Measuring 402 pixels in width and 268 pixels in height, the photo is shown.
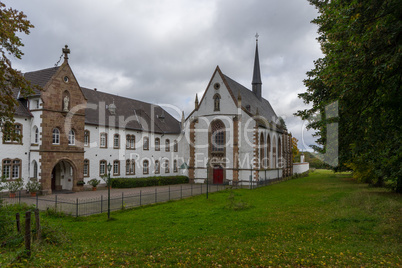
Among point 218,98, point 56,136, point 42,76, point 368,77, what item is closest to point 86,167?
point 56,136

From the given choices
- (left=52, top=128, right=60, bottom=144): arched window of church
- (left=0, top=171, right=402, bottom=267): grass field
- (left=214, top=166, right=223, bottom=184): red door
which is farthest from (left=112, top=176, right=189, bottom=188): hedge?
(left=0, top=171, right=402, bottom=267): grass field

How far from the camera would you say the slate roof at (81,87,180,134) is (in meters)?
33.1

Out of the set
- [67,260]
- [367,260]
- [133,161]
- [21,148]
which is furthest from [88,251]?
[133,161]

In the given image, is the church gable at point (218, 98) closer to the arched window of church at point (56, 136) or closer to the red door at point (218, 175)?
the red door at point (218, 175)

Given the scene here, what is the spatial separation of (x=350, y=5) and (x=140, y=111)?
111 feet

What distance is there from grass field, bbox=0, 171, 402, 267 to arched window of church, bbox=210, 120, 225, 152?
66.2 feet

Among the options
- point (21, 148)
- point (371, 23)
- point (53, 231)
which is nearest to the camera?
point (371, 23)

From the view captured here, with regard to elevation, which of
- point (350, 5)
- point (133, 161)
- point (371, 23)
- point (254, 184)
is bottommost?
point (254, 184)

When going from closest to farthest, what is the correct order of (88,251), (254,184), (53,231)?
(88,251) → (53,231) → (254,184)

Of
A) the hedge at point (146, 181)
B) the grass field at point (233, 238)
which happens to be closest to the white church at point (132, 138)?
the hedge at point (146, 181)

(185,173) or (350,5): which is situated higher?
(350,5)

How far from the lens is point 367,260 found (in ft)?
27.5

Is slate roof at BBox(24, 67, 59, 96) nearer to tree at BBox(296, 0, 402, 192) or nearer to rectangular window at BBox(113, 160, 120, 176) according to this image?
rectangular window at BBox(113, 160, 120, 176)

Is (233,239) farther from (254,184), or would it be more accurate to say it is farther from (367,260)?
(254,184)
